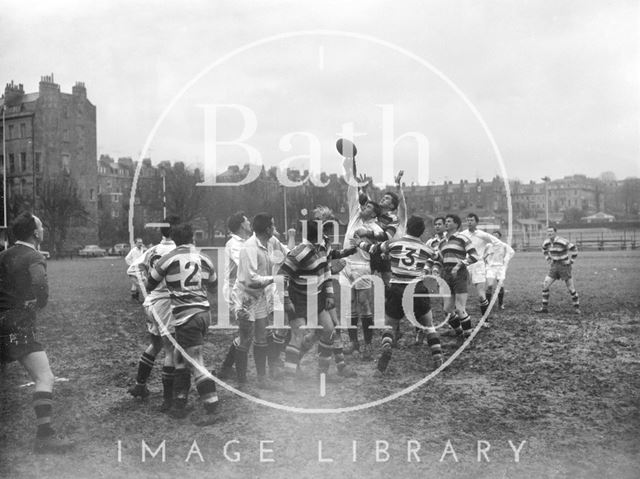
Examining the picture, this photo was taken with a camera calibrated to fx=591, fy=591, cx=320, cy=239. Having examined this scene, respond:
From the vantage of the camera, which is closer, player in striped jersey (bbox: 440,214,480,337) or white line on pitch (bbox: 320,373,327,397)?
white line on pitch (bbox: 320,373,327,397)

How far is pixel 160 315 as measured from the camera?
6.75 m

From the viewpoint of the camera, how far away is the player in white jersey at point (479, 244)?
11.2 m

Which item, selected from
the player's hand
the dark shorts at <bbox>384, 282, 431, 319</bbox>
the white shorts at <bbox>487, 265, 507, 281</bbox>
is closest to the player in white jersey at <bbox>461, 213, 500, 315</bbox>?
the white shorts at <bbox>487, 265, 507, 281</bbox>

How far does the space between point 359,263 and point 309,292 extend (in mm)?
1780

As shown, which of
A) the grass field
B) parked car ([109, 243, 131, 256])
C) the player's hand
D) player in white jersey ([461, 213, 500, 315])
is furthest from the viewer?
parked car ([109, 243, 131, 256])

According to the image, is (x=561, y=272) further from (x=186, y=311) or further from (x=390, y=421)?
(x=186, y=311)

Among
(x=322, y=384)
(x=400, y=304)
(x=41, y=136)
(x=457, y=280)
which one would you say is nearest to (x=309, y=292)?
(x=322, y=384)

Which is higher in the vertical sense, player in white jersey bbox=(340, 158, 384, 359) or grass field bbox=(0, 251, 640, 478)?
player in white jersey bbox=(340, 158, 384, 359)

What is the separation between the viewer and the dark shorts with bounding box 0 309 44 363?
5352 millimetres

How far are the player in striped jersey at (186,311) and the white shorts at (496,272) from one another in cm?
814

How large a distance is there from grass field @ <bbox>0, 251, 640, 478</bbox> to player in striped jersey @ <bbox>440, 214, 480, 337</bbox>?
1.39 feet

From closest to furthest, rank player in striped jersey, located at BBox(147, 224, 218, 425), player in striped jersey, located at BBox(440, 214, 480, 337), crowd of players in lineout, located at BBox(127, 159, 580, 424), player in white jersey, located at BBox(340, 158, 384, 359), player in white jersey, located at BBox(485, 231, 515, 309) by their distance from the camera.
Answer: player in striped jersey, located at BBox(147, 224, 218, 425), crowd of players in lineout, located at BBox(127, 159, 580, 424), player in white jersey, located at BBox(340, 158, 384, 359), player in striped jersey, located at BBox(440, 214, 480, 337), player in white jersey, located at BBox(485, 231, 515, 309)

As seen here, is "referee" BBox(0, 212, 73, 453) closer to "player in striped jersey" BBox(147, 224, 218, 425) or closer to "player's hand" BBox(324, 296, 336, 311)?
"player in striped jersey" BBox(147, 224, 218, 425)

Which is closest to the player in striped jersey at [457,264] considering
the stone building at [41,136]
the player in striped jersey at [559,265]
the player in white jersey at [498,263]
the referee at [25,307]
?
A: the player in white jersey at [498,263]
